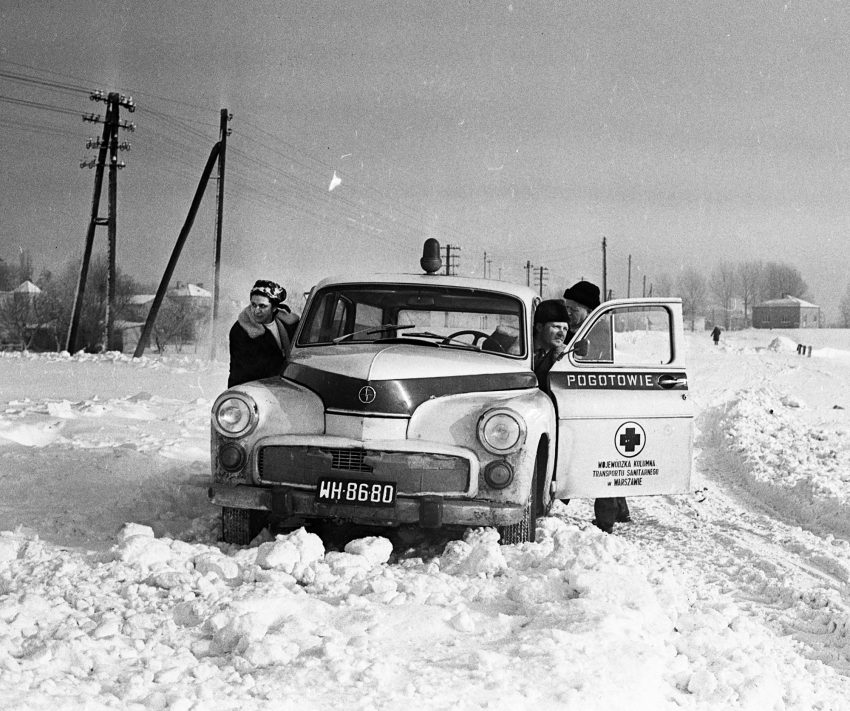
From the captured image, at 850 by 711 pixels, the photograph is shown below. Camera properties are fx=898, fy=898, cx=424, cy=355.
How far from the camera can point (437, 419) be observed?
18.0ft

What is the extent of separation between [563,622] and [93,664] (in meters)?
1.99

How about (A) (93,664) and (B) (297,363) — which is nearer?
(A) (93,664)

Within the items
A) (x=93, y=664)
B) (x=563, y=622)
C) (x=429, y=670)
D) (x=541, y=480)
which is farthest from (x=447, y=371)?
(x=93, y=664)

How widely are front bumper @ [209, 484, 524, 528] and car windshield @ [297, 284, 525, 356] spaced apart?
1453mm

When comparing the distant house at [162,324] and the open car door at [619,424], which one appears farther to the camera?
the distant house at [162,324]

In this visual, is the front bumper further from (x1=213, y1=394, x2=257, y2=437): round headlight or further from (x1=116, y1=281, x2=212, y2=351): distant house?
(x1=116, y1=281, x2=212, y2=351): distant house

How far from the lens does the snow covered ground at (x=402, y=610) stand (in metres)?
3.38

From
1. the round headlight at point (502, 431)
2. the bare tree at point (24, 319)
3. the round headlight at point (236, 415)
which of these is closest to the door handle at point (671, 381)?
the round headlight at point (502, 431)

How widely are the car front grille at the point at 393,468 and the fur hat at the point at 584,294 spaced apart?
298 cm

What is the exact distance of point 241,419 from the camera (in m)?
5.57

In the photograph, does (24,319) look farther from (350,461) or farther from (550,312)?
(350,461)

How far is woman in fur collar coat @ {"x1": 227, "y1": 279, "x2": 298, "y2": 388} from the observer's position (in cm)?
695

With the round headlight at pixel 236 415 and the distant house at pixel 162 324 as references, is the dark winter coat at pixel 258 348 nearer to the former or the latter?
the round headlight at pixel 236 415

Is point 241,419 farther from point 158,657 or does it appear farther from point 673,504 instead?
point 673,504
